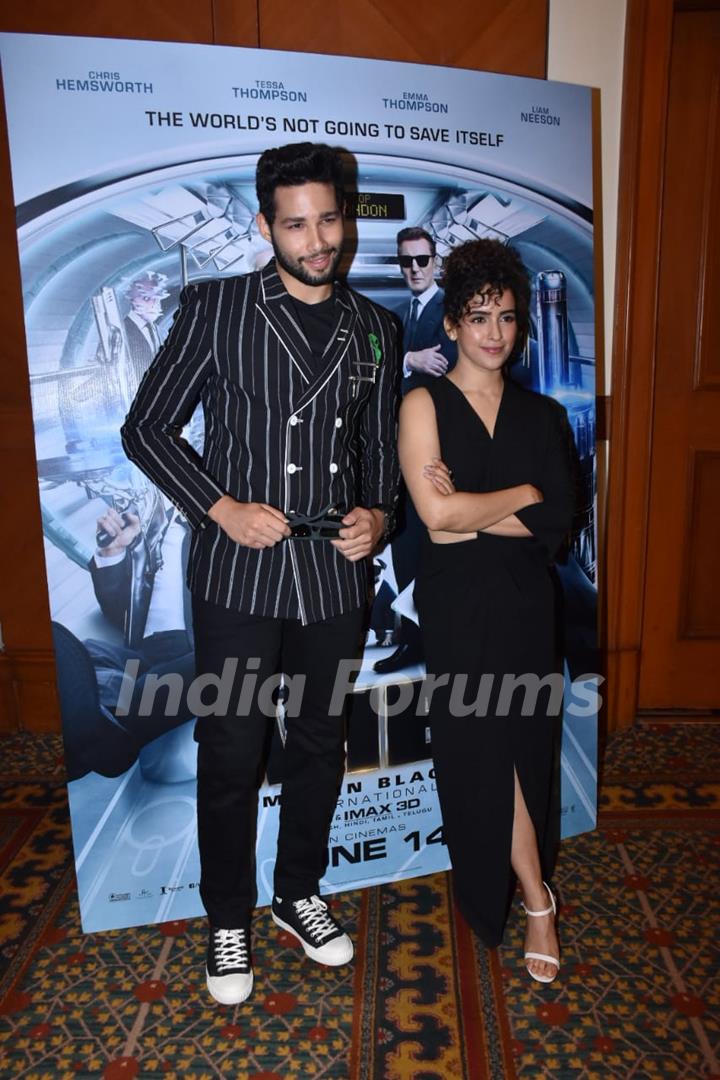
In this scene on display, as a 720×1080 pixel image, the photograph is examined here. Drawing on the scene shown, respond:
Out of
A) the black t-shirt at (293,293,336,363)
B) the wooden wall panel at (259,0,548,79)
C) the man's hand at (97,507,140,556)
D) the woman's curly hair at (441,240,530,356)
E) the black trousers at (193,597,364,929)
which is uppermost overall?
the wooden wall panel at (259,0,548,79)

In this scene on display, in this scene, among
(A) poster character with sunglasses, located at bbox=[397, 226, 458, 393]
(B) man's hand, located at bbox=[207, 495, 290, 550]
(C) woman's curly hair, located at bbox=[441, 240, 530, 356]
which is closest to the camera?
(B) man's hand, located at bbox=[207, 495, 290, 550]

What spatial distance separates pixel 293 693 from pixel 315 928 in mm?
564

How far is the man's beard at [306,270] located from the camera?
1.56 meters

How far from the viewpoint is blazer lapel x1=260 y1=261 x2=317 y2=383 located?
5.19 feet

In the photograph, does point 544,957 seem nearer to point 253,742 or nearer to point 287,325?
point 253,742

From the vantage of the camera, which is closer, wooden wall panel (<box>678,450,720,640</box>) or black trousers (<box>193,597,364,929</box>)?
black trousers (<box>193,597,364,929</box>)

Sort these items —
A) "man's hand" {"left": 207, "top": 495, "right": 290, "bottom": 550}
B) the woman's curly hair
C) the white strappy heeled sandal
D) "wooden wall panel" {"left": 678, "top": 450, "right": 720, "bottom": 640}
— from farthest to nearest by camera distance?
"wooden wall panel" {"left": 678, "top": 450, "right": 720, "bottom": 640}
the white strappy heeled sandal
the woman's curly hair
"man's hand" {"left": 207, "top": 495, "right": 290, "bottom": 550}

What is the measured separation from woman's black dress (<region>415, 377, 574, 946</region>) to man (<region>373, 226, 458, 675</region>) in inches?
9.4

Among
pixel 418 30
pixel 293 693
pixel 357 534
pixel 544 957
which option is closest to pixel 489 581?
pixel 357 534

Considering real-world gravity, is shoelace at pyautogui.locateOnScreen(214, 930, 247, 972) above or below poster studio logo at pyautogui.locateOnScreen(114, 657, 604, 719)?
below

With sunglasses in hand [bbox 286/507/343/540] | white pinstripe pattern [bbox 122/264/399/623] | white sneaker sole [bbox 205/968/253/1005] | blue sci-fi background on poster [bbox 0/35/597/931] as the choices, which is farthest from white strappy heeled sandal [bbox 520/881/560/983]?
sunglasses in hand [bbox 286/507/343/540]

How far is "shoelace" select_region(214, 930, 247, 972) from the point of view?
1736mm

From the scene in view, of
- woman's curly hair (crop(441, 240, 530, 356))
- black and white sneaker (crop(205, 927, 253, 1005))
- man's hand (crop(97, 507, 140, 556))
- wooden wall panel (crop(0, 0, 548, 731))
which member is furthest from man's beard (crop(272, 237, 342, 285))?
black and white sneaker (crop(205, 927, 253, 1005))

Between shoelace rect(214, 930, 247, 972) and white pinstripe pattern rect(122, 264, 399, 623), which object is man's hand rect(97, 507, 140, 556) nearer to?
white pinstripe pattern rect(122, 264, 399, 623)
